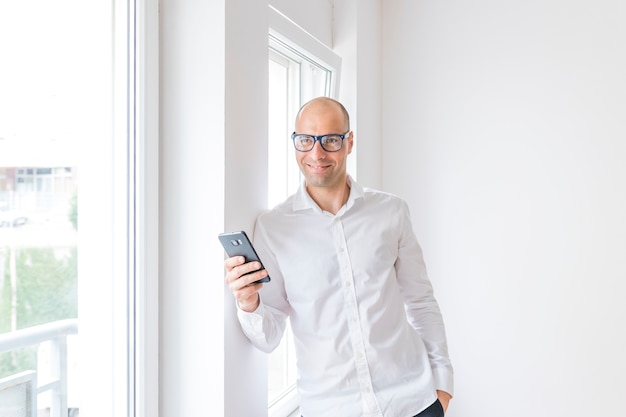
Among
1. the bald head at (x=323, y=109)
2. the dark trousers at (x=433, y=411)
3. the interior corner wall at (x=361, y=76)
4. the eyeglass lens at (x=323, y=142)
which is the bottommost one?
the dark trousers at (x=433, y=411)

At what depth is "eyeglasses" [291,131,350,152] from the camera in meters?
1.56

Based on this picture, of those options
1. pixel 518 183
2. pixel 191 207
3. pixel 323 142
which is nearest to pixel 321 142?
pixel 323 142

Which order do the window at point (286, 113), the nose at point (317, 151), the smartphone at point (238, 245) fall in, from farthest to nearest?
1. the window at point (286, 113)
2. the nose at point (317, 151)
3. the smartphone at point (238, 245)

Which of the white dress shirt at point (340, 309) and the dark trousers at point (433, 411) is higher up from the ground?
the white dress shirt at point (340, 309)

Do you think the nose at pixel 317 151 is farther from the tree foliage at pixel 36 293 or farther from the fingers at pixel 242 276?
the tree foliage at pixel 36 293

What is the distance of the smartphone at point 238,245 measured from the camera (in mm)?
1231

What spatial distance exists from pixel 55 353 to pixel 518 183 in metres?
2.27

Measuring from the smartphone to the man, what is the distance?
0.28 meters

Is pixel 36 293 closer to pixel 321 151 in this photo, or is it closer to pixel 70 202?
pixel 70 202

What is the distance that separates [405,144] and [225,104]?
1.76 metres

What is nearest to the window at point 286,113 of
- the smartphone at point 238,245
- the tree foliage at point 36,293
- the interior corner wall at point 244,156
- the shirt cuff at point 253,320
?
the interior corner wall at point 244,156

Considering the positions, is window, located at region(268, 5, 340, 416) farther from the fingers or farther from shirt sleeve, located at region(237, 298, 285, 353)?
the fingers

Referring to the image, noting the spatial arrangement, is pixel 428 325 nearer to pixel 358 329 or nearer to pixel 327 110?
pixel 358 329

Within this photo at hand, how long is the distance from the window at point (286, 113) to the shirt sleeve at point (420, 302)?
2.21 ft
